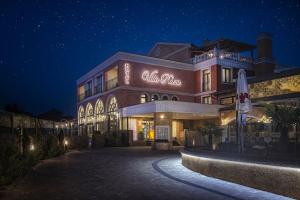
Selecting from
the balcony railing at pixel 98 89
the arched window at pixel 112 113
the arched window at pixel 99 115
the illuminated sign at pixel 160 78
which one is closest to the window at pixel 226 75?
the illuminated sign at pixel 160 78

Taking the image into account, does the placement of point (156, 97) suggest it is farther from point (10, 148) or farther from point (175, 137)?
point (10, 148)

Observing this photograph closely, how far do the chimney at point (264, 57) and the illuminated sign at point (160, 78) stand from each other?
999cm

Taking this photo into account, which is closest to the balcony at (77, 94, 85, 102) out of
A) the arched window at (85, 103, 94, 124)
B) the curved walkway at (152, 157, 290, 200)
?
the arched window at (85, 103, 94, 124)

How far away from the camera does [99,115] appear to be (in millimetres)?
41969

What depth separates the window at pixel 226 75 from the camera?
37.5 m

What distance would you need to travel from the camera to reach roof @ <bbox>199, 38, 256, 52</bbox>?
3956 cm

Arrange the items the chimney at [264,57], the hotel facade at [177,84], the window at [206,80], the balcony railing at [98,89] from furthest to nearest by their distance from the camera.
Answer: the balcony railing at [98,89], the chimney at [264,57], the window at [206,80], the hotel facade at [177,84]

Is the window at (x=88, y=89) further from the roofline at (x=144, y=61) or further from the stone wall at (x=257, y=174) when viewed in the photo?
the stone wall at (x=257, y=174)

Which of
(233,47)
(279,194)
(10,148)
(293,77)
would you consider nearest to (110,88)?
(233,47)

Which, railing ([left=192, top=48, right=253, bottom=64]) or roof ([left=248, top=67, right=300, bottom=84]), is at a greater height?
railing ([left=192, top=48, right=253, bottom=64])

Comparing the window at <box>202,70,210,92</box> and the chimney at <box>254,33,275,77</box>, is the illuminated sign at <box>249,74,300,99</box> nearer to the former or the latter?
the window at <box>202,70,210,92</box>

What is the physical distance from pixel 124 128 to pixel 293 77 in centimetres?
1782

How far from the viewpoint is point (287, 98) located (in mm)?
23062

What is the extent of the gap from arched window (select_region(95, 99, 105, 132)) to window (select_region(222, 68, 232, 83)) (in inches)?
614
